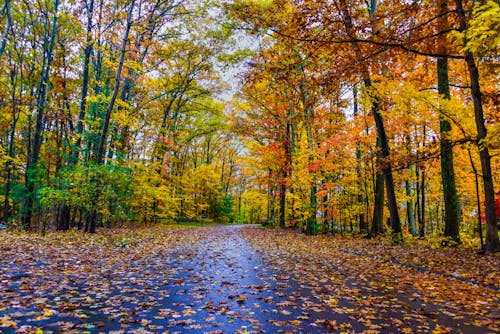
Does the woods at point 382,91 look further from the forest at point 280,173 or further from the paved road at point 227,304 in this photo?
the paved road at point 227,304

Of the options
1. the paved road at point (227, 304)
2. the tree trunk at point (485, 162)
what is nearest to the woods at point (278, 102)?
the tree trunk at point (485, 162)

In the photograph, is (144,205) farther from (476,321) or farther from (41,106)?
(476,321)

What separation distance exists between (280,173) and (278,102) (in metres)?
6.86

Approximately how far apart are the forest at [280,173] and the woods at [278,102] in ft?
0.34

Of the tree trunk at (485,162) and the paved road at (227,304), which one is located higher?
the tree trunk at (485,162)

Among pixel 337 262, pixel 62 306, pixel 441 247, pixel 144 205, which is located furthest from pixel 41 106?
pixel 441 247

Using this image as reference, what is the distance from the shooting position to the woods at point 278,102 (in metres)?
8.29

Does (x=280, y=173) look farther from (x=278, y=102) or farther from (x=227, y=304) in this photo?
(x=227, y=304)

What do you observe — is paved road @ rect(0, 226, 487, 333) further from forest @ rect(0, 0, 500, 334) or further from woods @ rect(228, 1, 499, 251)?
woods @ rect(228, 1, 499, 251)

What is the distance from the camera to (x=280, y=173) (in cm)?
2523

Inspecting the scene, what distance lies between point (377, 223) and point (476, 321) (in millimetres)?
11406

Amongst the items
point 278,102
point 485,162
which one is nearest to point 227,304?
point 485,162

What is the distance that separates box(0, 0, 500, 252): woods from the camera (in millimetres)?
8289

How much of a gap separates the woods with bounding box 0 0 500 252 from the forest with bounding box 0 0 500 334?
0.34 feet
